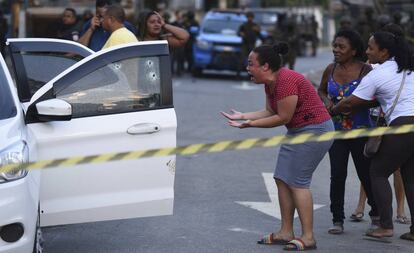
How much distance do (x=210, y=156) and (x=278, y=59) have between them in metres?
5.34

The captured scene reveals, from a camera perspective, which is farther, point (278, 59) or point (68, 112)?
point (278, 59)

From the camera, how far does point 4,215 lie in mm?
5852

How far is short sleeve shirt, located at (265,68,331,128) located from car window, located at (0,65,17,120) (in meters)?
1.95

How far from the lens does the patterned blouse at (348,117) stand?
27.0ft

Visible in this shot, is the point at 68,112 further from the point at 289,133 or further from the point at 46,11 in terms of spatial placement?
the point at 46,11

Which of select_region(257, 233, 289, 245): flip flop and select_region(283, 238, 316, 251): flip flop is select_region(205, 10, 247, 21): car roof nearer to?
select_region(257, 233, 289, 245): flip flop

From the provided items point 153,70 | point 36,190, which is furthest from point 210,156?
point 36,190

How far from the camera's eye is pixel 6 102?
670 cm

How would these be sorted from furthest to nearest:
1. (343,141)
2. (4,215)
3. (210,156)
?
1. (210,156)
2. (343,141)
3. (4,215)

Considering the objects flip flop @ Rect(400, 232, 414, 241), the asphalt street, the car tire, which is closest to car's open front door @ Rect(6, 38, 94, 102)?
the asphalt street

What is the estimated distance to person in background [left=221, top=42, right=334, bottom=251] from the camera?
7.32 m

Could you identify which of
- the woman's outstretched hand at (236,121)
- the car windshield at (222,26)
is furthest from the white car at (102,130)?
the car windshield at (222,26)

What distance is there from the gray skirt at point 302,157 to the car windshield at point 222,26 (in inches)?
735

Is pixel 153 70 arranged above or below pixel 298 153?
above
